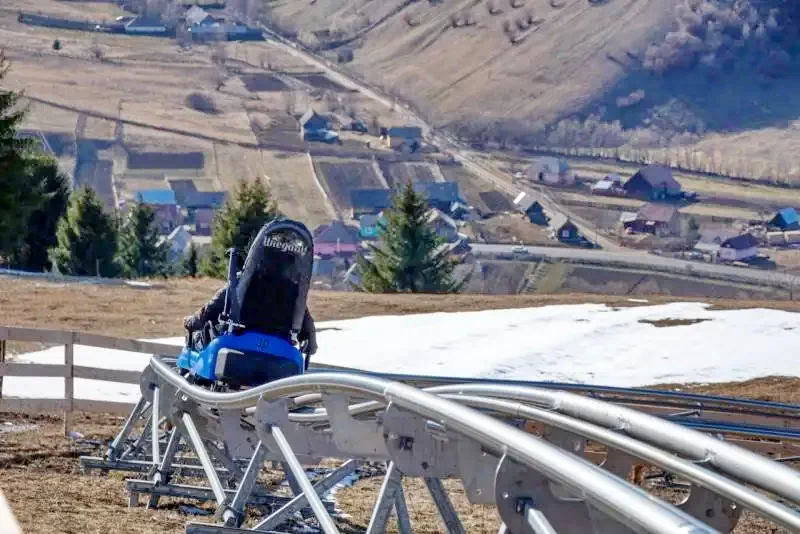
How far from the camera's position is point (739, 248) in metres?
119

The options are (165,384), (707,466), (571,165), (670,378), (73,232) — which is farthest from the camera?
(571,165)

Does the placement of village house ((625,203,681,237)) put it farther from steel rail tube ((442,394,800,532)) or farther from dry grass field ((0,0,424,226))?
steel rail tube ((442,394,800,532))

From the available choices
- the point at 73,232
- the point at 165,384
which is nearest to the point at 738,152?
the point at 73,232

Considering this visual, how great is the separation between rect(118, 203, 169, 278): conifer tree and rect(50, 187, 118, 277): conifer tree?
7.94 metres

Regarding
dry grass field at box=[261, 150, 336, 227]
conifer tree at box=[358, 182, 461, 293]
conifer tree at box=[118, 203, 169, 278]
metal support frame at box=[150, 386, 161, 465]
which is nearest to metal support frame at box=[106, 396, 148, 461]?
metal support frame at box=[150, 386, 161, 465]

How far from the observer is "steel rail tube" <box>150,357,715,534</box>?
471cm

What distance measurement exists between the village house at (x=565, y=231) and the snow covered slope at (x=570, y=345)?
91375 millimetres

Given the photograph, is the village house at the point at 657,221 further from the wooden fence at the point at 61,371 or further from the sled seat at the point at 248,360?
the sled seat at the point at 248,360

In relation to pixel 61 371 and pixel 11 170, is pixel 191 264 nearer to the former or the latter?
pixel 11 170

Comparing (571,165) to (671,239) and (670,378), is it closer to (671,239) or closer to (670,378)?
(671,239)

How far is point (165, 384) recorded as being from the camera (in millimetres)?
12758

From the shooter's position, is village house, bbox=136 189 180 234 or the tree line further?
village house, bbox=136 189 180 234

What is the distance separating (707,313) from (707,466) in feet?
87.0

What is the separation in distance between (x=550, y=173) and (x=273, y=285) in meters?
141
